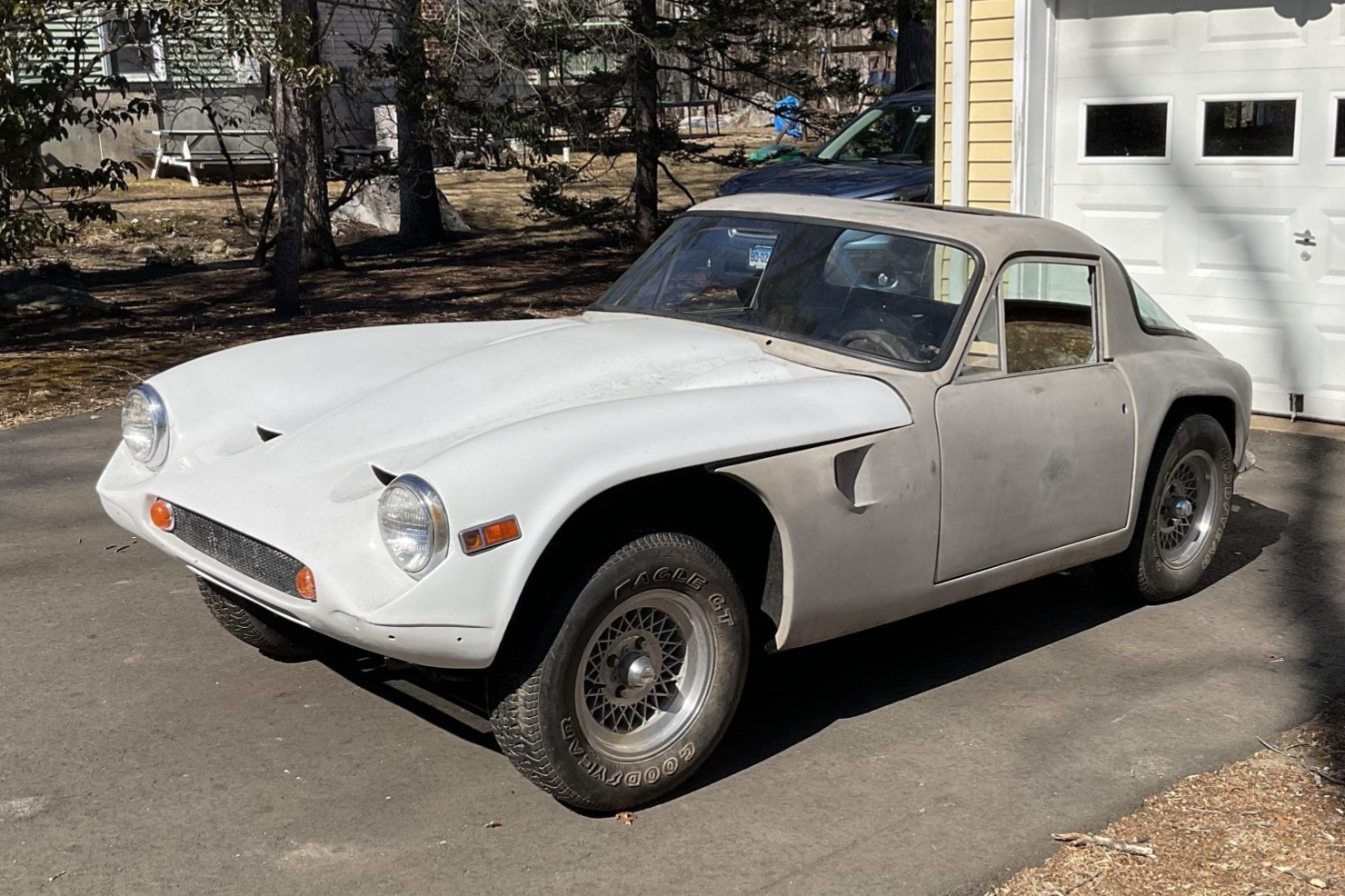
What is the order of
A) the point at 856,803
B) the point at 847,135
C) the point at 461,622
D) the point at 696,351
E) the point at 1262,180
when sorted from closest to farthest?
the point at 461,622 → the point at 856,803 → the point at 696,351 → the point at 1262,180 → the point at 847,135

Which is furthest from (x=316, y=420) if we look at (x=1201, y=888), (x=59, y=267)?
(x=59, y=267)

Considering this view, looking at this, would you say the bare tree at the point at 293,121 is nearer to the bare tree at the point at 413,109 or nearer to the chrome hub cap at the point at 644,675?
the bare tree at the point at 413,109

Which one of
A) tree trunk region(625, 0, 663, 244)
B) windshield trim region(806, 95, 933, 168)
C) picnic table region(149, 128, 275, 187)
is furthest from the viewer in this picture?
picnic table region(149, 128, 275, 187)

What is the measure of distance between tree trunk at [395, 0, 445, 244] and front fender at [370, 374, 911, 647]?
10014 millimetres

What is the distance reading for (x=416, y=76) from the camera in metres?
14.1

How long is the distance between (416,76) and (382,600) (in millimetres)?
11528

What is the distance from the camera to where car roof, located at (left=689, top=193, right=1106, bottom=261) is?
4.89 meters

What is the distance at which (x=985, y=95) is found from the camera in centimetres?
974

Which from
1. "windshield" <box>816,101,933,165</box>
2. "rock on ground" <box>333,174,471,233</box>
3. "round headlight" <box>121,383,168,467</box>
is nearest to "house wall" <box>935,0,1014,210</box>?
"windshield" <box>816,101,933,165</box>

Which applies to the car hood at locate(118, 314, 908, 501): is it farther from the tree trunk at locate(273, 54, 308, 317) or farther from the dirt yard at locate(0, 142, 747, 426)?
the tree trunk at locate(273, 54, 308, 317)

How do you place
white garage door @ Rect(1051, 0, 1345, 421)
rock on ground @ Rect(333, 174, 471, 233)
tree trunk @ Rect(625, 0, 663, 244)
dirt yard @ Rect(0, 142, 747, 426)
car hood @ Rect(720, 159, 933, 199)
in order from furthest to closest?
rock on ground @ Rect(333, 174, 471, 233) < tree trunk @ Rect(625, 0, 663, 244) < car hood @ Rect(720, 159, 933, 199) < dirt yard @ Rect(0, 142, 747, 426) < white garage door @ Rect(1051, 0, 1345, 421)

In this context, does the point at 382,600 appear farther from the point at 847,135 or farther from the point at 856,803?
the point at 847,135

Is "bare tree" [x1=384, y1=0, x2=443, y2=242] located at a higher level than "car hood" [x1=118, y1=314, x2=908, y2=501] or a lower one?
higher

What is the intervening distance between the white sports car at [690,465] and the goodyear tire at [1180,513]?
1cm
